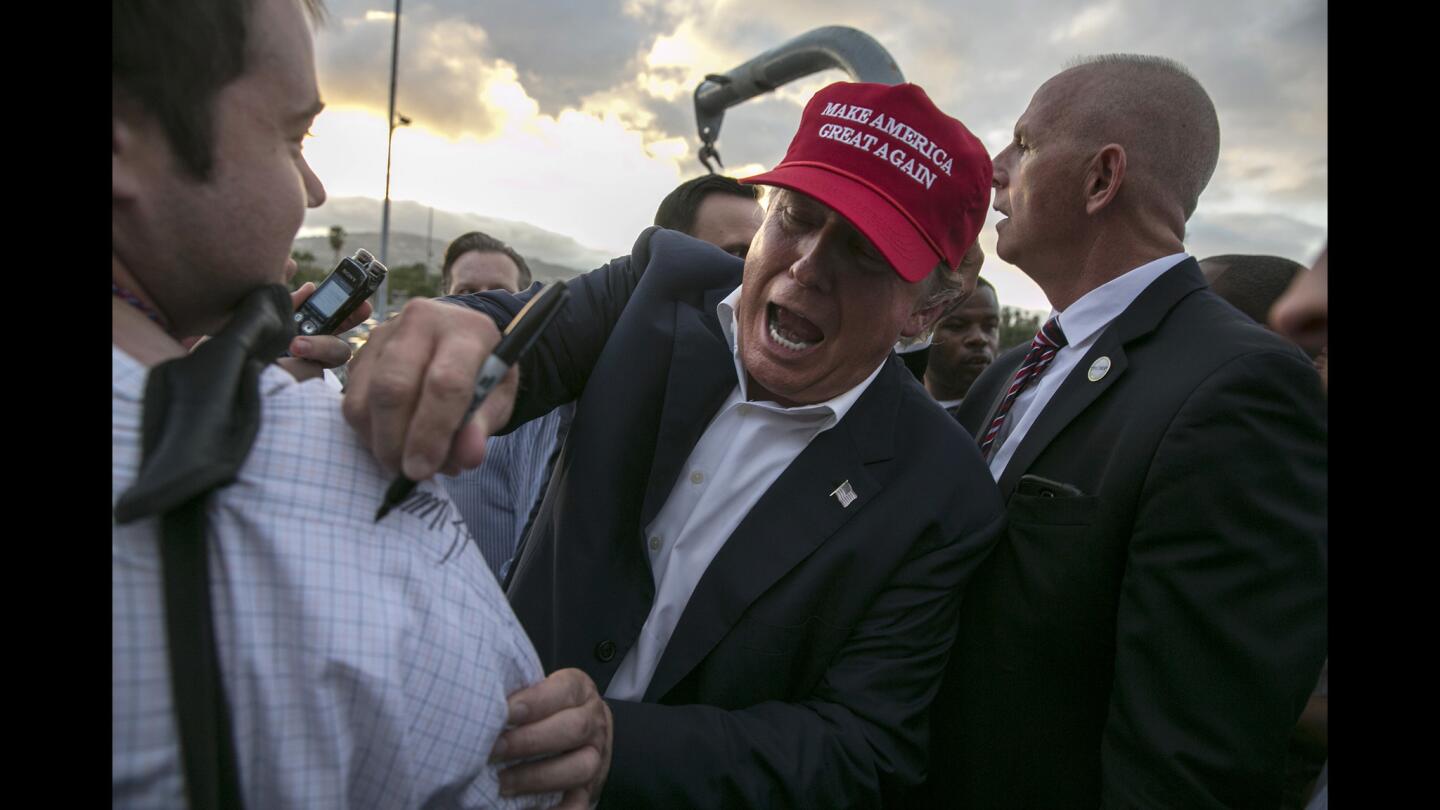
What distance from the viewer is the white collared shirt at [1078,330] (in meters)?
2.27

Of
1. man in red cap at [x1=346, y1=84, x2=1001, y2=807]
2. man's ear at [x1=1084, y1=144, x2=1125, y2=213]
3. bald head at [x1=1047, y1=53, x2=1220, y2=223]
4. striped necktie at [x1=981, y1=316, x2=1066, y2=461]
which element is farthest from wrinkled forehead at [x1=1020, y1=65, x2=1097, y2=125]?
striped necktie at [x1=981, y1=316, x2=1066, y2=461]

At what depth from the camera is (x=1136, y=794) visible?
5.57 ft

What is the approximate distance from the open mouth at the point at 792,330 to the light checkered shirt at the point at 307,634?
137cm

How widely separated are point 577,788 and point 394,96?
24.2 metres

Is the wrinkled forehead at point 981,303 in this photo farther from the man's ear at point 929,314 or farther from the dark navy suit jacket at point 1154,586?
the dark navy suit jacket at point 1154,586

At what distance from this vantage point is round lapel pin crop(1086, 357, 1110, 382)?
2.05 meters

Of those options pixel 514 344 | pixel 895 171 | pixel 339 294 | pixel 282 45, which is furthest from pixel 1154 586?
pixel 339 294

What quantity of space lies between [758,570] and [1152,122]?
2.06 metres

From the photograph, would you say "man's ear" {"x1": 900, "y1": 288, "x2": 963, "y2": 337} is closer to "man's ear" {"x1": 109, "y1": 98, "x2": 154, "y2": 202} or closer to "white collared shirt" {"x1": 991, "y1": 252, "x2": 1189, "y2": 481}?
"white collared shirt" {"x1": 991, "y1": 252, "x2": 1189, "y2": 481}

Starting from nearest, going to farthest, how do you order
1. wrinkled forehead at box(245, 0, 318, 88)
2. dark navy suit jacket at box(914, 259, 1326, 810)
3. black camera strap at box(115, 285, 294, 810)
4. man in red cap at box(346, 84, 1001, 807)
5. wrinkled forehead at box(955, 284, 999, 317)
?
black camera strap at box(115, 285, 294, 810) < wrinkled forehead at box(245, 0, 318, 88) < dark navy suit jacket at box(914, 259, 1326, 810) < man in red cap at box(346, 84, 1001, 807) < wrinkled forehead at box(955, 284, 999, 317)

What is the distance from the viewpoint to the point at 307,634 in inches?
30.4

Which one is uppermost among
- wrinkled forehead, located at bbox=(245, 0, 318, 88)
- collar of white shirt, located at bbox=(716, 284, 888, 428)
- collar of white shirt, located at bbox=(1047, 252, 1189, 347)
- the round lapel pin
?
wrinkled forehead, located at bbox=(245, 0, 318, 88)

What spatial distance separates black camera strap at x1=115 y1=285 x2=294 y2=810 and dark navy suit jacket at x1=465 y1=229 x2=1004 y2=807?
3.05 feet

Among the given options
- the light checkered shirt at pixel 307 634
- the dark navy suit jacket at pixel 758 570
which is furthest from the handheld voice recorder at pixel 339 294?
the light checkered shirt at pixel 307 634
